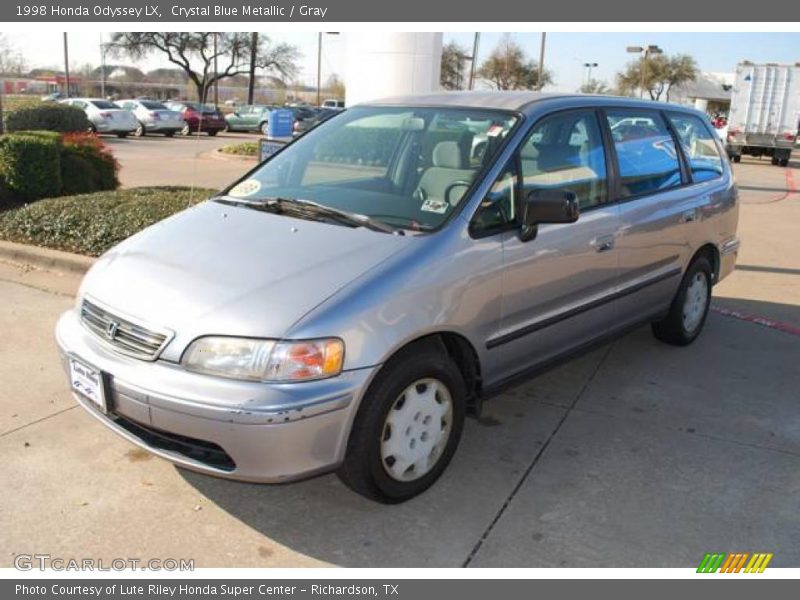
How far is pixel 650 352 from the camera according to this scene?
5.38 m

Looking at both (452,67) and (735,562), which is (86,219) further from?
(452,67)

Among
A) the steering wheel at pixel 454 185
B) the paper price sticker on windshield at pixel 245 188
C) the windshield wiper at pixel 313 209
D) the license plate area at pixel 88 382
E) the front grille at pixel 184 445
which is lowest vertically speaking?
the front grille at pixel 184 445

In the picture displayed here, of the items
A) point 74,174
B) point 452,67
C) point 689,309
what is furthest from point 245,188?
point 452,67

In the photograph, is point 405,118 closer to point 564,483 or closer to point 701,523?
point 564,483

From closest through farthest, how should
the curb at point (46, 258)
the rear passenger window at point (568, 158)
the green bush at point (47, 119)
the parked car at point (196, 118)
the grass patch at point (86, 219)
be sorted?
the rear passenger window at point (568, 158) → the curb at point (46, 258) → the grass patch at point (86, 219) → the green bush at point (47, 119) → the parked car at point (196, 118)

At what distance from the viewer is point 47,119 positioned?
2103 centimetres

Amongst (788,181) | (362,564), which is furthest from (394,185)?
(788,181)

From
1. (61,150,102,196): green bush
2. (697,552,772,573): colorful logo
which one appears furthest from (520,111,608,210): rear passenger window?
(61,150,102,196): green bush

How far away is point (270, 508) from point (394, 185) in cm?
169

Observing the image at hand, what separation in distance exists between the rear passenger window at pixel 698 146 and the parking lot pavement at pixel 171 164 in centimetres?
664

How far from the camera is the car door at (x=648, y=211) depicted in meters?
4.44

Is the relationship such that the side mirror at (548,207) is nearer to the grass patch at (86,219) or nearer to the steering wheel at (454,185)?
the steering wheel at (454,185)

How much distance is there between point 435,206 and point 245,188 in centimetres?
121

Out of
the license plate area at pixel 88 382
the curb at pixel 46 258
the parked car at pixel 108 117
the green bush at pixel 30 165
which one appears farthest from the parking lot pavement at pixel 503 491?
the parked car at pixel 108 117
